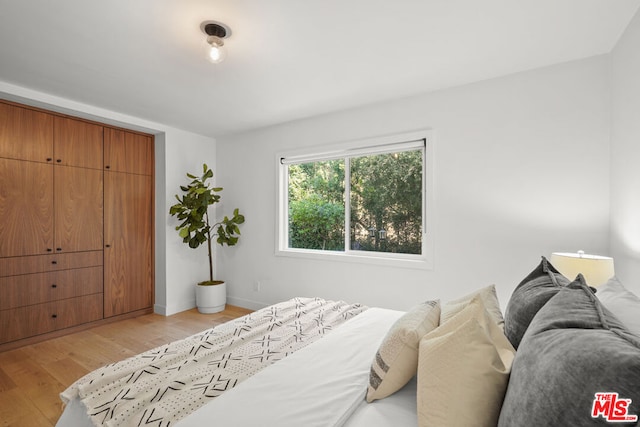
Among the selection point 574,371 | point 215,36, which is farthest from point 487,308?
point 215,36

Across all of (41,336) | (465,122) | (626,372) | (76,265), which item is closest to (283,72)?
(465,122)

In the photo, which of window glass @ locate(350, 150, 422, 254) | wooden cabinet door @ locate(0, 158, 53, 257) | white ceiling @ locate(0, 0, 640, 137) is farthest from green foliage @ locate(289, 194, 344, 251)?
wooden cabinet door @ locate(0, 158, 53, 257)

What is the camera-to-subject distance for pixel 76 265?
135 inches

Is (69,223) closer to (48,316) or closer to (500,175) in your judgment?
(48,316)

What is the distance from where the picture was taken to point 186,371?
1.36 metres

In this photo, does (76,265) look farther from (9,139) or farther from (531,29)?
(531,29)

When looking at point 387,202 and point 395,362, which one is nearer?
point 395,362

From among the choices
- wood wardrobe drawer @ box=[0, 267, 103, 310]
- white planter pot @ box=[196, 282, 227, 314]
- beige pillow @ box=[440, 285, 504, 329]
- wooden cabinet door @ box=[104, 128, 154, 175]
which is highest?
wooden cabinet door @ box=[104, 128, 154, 175]

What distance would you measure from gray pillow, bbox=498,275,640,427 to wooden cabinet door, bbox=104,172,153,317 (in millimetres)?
4264

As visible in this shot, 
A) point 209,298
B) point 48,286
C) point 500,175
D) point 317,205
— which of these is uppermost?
point 500,175

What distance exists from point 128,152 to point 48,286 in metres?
1.76

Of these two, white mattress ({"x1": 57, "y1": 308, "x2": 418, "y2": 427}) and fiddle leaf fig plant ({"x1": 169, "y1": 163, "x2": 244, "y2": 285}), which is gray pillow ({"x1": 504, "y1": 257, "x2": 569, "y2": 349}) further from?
fiddle leaf fig plant ({"x1": 169, "y1": 163, "x2": 244, "y2": 285})

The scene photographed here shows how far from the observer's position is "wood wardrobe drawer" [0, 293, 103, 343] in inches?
117

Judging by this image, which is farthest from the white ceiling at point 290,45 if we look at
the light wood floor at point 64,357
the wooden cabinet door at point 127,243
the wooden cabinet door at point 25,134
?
the light wood floor at point 64,357
